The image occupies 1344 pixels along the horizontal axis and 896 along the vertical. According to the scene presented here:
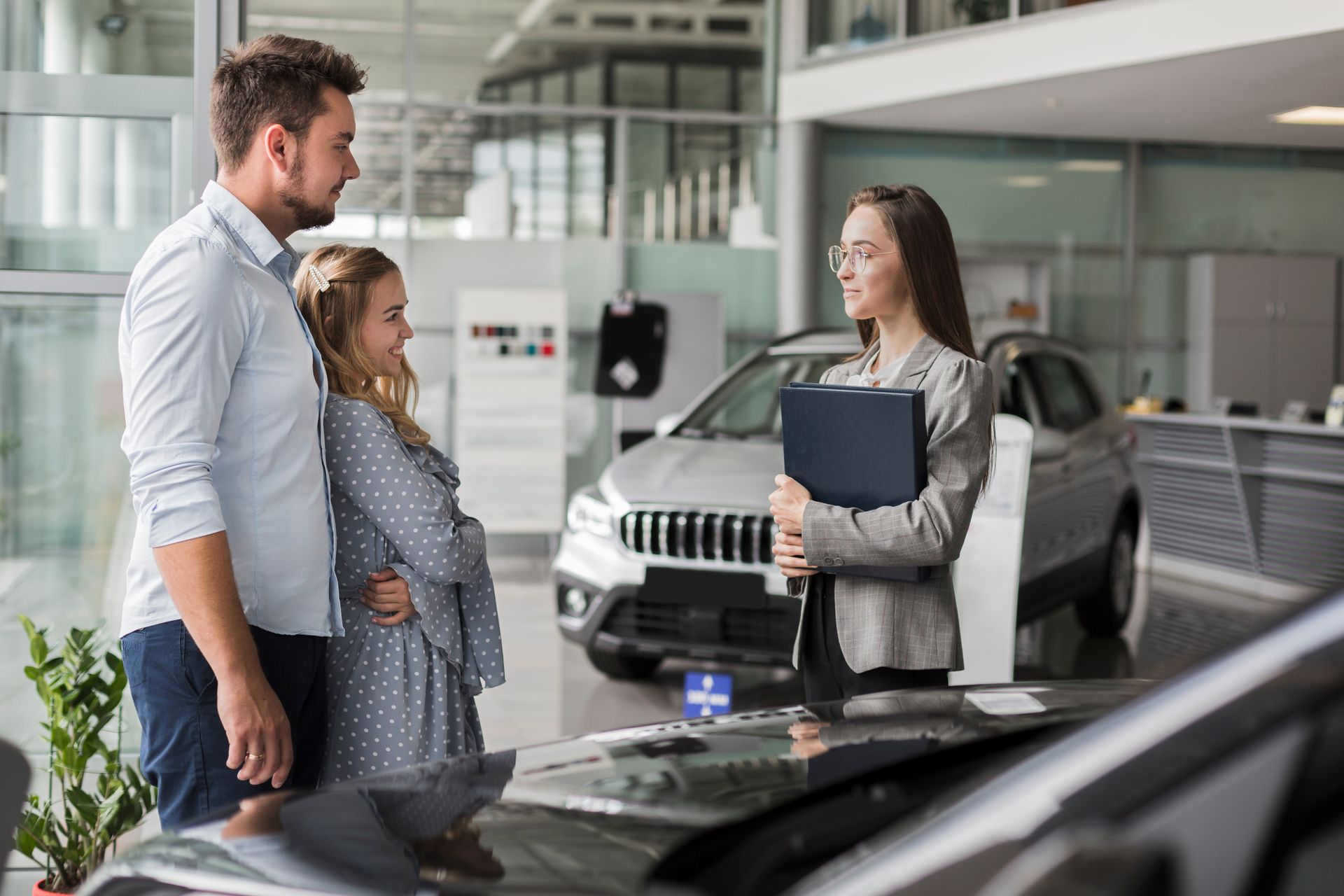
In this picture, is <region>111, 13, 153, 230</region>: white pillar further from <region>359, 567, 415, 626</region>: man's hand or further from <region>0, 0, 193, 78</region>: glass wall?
<region>359, 567, 415, 626</region>: man's hand

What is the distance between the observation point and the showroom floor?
9.61 feet

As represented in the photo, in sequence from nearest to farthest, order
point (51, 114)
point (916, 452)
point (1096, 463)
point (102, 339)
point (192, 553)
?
point (192, 553) < point (916, 452) < point (51, 114) < point (102, 339) < point (1096, 463)

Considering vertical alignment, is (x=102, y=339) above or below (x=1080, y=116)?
below

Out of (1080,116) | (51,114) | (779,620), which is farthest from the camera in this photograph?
(1080,116)

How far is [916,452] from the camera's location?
6.61 ft

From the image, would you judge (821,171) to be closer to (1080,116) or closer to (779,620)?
(1080,116)

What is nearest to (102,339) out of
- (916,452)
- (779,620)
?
(916,452)

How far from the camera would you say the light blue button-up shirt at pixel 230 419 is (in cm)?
171

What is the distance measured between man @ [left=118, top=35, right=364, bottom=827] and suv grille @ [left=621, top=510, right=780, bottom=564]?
2843 millimetres

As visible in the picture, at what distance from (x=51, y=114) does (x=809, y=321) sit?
7984 millimetres

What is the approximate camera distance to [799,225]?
1022 centimetres

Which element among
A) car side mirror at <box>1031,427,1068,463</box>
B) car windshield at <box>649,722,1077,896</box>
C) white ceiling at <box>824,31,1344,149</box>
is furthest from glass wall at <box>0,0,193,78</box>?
white ceiling at <box>824,31,1344,149</box>

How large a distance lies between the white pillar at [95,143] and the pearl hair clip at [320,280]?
95 cm

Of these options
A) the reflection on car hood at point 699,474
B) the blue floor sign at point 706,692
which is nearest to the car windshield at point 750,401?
the reflection on car hood at point 699,474
